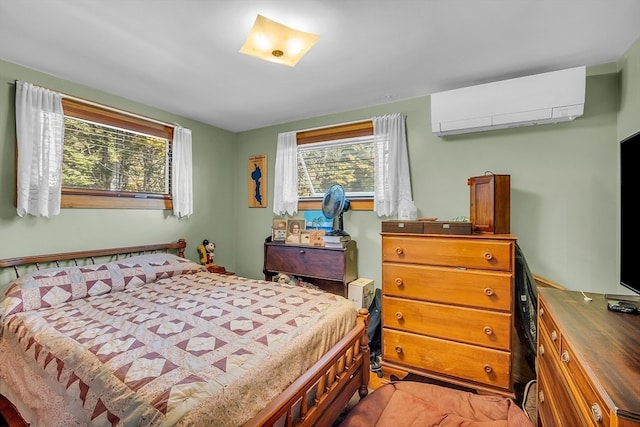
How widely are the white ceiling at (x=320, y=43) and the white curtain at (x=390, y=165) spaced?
30cm

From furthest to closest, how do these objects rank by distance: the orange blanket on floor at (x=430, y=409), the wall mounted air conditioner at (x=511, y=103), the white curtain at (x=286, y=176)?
the white curtain at (x=286, y=176) → the wall mounted air conditioner at (x=511, y=103) → the orange blanket on floor at (x=430, y=409)

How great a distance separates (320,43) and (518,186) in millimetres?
2025

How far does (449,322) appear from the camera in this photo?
6.84 ft

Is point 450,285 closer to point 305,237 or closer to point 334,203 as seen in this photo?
point 334,203

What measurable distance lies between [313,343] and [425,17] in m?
1.96

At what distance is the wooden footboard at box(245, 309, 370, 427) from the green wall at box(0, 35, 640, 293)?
122cm

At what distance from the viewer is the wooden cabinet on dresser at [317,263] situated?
9.40ft

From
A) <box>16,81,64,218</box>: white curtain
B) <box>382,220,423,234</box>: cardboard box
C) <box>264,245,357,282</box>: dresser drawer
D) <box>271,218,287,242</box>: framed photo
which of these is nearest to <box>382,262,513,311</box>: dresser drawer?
<box>382,220,423,234</box>: cardboard box

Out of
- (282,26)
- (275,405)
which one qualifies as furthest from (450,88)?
(275,405)

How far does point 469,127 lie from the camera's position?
2443 mm

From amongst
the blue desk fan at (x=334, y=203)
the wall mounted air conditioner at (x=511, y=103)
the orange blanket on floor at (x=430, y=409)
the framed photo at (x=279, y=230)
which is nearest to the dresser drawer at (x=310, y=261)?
the framed photo at (x=279, y=230)

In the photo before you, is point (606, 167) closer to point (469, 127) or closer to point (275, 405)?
point (469, 127)

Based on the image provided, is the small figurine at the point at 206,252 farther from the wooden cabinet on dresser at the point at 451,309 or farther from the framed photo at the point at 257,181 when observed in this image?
the wooden cabinet on dresser at the point at 451,309

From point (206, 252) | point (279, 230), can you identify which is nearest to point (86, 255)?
point (206, 252)
